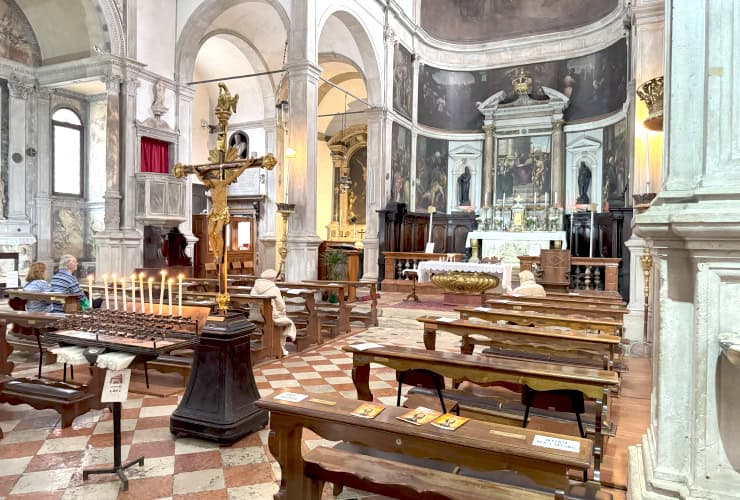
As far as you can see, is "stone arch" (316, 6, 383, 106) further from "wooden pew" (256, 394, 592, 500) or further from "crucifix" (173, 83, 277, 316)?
"wooden pew" (256, 394, 592, 500)

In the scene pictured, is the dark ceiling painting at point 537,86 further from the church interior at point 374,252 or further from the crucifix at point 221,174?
the crucifix at point 221,174

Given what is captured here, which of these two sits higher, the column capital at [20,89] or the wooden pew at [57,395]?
the column capital at [20,89]

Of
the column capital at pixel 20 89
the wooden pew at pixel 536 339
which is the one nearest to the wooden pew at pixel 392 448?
the wooden pew at pixel 536 339

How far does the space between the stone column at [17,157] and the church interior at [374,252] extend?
0.25 ft

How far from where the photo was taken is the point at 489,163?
1894 cm

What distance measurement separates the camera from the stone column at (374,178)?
1586 cm

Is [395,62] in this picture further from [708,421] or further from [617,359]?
[708,421]

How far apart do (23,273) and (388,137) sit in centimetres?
1034

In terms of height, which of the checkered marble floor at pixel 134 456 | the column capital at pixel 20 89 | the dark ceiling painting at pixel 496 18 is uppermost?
the dark ceiling painting at pixel 496 18

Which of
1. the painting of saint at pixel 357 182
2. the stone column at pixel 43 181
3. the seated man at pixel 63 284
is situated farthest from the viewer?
the painting of saint at pixel 357 182

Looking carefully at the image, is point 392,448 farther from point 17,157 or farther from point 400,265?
point 17,157

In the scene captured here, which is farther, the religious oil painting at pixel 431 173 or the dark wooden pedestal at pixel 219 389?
the religious oil painting at pixel 431 173

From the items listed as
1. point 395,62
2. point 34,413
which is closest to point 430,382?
point 34,413

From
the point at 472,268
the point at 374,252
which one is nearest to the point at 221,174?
the point at 472,268
